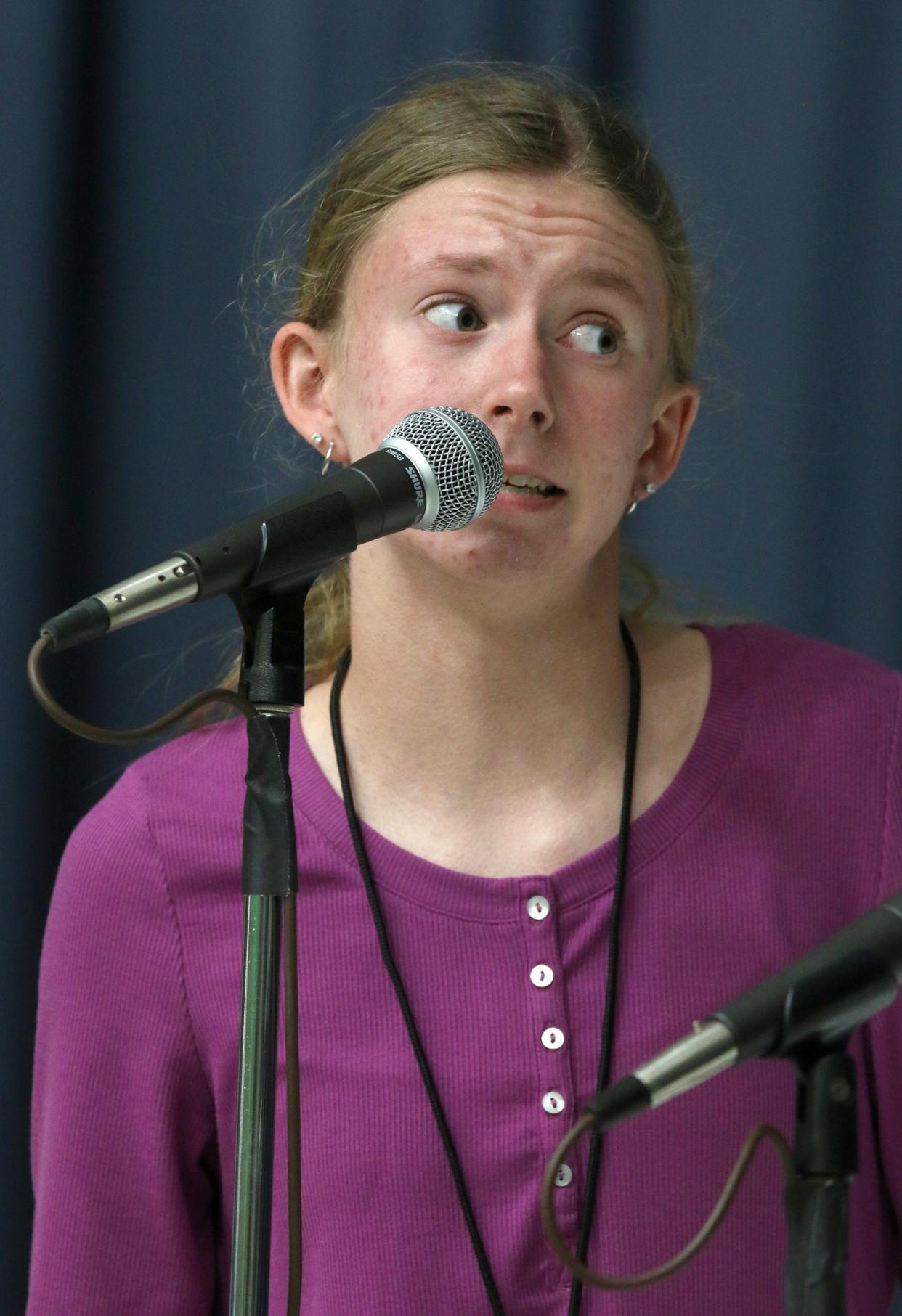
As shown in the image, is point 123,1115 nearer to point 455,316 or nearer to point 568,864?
point 568,864

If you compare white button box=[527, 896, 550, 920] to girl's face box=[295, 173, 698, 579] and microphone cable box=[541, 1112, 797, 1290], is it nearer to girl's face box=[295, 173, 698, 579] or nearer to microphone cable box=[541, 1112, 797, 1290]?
girl's face box=[295, 173, 698, 579]

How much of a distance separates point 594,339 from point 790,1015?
2.36ft

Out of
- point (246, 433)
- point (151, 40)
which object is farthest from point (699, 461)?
point (151, 40)

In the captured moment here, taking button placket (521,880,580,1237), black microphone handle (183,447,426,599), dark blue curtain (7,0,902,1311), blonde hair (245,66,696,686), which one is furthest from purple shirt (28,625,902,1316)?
black microphone handle (183,447,426,599)

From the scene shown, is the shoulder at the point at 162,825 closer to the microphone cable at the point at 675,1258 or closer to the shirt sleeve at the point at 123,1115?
the shirt sleeve at the point at 123,1115

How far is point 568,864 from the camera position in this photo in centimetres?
139

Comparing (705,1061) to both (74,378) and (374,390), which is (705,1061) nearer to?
(374,390)

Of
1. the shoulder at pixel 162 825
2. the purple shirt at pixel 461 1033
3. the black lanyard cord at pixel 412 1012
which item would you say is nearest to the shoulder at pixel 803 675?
the purple shirt at pixel 461 1033

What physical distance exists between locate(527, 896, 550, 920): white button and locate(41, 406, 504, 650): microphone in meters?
0.45

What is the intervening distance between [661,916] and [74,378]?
93cm

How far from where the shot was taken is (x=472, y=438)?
101 centimetres

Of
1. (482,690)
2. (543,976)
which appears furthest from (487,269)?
(543,976)

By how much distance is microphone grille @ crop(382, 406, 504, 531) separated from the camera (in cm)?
97

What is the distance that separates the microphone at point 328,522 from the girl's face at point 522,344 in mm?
217
